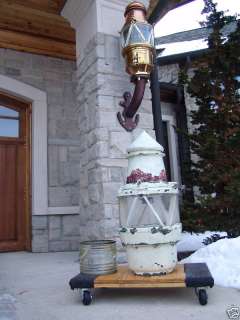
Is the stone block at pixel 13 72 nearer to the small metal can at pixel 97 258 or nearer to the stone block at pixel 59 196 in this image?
the stone block at pixel 59 196

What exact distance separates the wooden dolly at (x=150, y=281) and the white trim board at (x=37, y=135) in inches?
105

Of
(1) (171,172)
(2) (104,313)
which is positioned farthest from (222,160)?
(1) (171,172)

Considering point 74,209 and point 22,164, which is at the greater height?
point 22,164

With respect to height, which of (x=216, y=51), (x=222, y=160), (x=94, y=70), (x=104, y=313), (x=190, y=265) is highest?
(x=216, y=51)

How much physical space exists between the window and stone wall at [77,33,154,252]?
1610mm

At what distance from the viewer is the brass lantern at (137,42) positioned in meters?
3.20

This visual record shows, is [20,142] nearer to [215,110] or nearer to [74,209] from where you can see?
[74,209]

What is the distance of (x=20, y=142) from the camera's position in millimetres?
4945

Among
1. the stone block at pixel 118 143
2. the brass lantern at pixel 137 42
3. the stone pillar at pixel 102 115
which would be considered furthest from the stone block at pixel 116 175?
the brass lantern at pixel 137 42

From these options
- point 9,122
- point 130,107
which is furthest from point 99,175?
point 9,122

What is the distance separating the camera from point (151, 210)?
7.11 ft

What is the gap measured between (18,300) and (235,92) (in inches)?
122

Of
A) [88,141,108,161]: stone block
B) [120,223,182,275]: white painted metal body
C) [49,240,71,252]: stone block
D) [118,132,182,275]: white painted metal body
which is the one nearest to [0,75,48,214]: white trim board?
[49,240,71,252]: stone block

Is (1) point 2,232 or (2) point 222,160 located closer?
(2) point 222,160
